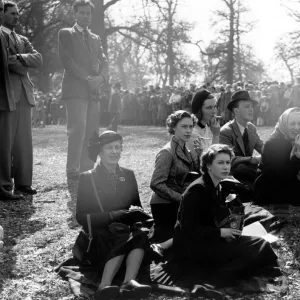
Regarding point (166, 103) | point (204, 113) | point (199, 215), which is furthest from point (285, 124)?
point (166, 103)

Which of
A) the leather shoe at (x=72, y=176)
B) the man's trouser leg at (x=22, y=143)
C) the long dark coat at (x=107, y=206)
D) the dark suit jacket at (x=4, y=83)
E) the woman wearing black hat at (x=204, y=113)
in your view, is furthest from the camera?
the leather shoe at (x=72, y=176)

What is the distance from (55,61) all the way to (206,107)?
2903cm

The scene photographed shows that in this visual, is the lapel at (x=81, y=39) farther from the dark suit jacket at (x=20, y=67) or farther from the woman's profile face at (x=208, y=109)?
the woman's profile face at (x=208, y=109)

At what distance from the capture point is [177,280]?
390 cm

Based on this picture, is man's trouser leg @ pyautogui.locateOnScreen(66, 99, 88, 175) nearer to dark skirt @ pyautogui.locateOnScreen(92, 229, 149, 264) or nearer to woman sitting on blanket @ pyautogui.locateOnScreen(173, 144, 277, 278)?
dark skirt @ pyautogui.locateOnScreen(92, 229, 149, 264)

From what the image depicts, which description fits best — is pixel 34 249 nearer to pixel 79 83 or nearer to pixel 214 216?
pixel 214 216

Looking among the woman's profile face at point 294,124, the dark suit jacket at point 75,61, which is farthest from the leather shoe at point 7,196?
the woman's profile face at point 294,124

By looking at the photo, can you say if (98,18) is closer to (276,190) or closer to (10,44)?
(10,44)

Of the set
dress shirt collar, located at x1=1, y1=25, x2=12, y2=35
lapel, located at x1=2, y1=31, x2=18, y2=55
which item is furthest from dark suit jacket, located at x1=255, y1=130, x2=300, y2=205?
dress shirt collar, located at x1=1, y1=25, x2=12, y2=35

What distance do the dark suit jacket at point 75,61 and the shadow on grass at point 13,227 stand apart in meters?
1.76

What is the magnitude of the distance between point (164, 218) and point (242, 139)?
1795 mm

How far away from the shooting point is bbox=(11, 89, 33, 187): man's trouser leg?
6.73 metres

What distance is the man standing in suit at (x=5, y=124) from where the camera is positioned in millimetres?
6312

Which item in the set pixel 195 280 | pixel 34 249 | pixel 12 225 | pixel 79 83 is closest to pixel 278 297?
pixel 195 280
